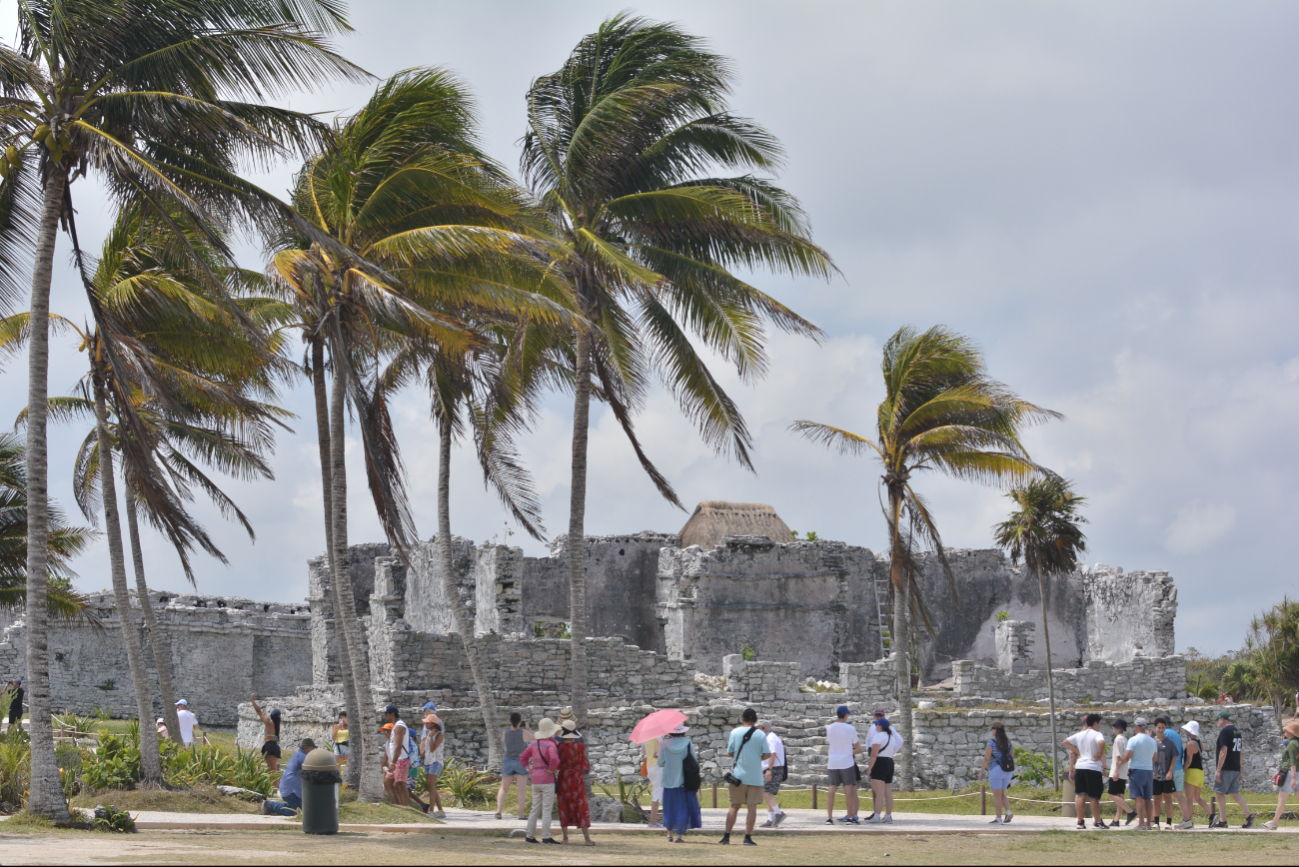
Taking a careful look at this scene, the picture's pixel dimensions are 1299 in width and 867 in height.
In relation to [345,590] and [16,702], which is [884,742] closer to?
[345,590]

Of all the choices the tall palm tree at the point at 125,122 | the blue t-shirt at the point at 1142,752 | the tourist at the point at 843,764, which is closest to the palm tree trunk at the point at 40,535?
the tall palm tree at the point at 125,122

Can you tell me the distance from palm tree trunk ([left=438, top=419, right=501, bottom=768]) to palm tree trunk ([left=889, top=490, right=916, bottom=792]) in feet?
18.5

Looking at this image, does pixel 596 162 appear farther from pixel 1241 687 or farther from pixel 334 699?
pixel 1241 687

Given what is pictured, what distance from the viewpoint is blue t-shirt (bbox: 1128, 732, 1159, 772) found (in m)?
13.1

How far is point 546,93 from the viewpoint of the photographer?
16.3 metres

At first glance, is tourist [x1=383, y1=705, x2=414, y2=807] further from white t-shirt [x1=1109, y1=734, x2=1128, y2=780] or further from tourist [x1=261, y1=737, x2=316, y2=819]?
white t-shirt [x1=1109, y1=734, x2=1128, y2=780]

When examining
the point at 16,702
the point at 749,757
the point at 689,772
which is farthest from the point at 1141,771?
the point at 16,702

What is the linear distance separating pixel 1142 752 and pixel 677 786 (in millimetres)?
5365

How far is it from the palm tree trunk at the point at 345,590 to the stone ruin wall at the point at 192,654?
590 inches

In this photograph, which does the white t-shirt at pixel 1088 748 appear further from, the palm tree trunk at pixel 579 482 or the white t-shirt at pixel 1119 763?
the palm tree trunk at pixel 579 482

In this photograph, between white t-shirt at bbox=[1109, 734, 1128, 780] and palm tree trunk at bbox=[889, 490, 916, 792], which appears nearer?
white t-shirt at bbox=[1109, 734, 1128, 780]

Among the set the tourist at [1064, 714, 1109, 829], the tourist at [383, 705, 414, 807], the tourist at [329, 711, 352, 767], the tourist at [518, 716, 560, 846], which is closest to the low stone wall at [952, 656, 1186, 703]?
the tourist at [1064, 714, 1109, 829]

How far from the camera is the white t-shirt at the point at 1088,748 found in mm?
12984

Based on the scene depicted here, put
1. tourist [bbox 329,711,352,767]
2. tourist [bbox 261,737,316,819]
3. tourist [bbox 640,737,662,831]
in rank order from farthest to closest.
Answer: tourist [bbox 329,711,352,767] → tourist [bbox 261,737,316,819] → tourist [bbox 640,737,662,831]
